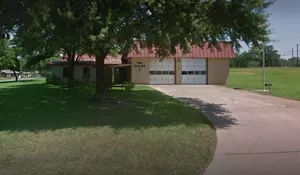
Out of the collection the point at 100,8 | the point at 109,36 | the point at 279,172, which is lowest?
the point at 279,172

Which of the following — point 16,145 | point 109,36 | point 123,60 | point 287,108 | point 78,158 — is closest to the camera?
point 78,158

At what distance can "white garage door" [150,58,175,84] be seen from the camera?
118 ft

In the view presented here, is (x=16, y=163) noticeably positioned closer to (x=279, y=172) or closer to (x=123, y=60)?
(x=279, y=172)

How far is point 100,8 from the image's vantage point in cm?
1091

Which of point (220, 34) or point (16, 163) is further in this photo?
point (220, 34)

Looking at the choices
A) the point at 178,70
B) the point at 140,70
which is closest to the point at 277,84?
the point at 178,70

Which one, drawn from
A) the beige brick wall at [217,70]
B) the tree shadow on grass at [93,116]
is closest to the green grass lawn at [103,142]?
the tree shadow on grass at [93,116]

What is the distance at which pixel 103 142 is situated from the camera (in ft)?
26.7

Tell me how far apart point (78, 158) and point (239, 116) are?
7.61m

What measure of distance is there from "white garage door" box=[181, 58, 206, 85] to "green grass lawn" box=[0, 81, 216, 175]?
80.1 feet

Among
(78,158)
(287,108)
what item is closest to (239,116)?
(287,108)

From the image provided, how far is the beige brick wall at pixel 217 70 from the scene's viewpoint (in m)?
36.8

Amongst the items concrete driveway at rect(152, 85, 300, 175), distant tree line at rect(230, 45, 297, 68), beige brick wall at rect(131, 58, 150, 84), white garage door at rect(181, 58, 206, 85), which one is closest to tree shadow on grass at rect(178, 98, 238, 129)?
concrete driveway at rect(152, 85, 300, 175)

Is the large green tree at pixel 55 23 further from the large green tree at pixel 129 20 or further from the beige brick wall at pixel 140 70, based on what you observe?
the beige brick wall at pixel 140 70
